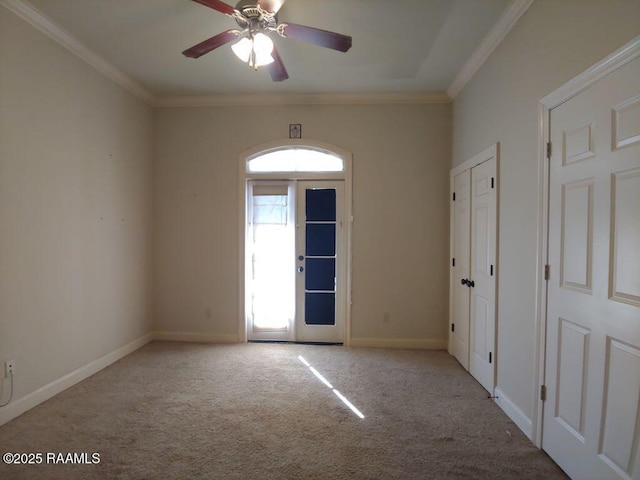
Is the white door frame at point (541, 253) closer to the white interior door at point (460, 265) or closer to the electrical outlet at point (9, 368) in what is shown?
the white interior door at point (460, 265)

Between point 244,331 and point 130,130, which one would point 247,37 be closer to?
point 130,130

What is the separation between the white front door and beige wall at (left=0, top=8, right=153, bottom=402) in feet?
4.57

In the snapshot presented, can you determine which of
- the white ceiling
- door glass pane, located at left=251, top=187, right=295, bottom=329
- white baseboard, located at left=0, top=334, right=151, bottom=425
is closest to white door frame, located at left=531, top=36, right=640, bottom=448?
the white ceiling

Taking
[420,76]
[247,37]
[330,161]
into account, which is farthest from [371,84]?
[247,37]

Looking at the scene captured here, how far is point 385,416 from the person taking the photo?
2488mm

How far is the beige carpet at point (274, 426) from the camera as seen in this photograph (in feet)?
6.32

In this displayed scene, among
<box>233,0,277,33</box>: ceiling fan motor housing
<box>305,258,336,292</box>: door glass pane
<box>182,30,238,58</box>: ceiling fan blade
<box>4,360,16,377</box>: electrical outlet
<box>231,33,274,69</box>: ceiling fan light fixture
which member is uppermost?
<box>233,0,277,33</box>: ceiling fan motor housing

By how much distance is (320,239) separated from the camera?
419 centimetres

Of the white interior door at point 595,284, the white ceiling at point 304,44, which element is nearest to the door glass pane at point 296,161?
the white ceiling at point 304,44

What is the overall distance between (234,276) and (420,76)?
3130mm

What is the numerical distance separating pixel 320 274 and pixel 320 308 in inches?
17.1

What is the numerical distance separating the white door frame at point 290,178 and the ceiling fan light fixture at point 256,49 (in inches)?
68.6

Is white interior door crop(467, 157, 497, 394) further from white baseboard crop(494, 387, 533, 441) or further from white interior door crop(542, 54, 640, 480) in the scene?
white interior door crop(542, 54, 640, 480)

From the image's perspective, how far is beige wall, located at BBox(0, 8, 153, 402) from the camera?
2414mm
